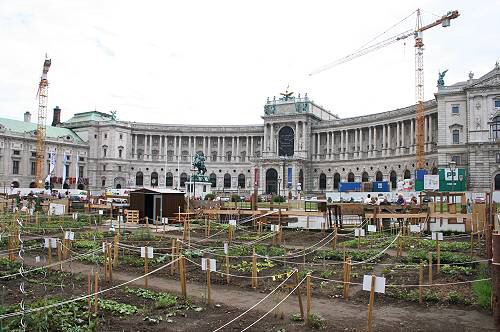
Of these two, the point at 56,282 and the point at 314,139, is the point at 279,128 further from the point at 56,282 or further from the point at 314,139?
the point at 56,282

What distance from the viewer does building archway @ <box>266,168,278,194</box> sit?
11000cm

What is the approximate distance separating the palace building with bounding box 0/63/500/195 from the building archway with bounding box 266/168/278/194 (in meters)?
0.25

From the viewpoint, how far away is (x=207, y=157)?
12438 centimetres

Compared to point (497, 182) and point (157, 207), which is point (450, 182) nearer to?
point (497, 182)

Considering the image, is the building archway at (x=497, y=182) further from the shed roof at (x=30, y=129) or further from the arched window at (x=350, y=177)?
the shed roof at (x=30, y=129)

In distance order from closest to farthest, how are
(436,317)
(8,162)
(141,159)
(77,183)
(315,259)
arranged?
(436,317) → (315,259) → (8,162) → (77,183) → (141,159)

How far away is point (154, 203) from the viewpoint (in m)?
40.9

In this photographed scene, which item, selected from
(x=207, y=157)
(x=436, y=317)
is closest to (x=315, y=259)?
(x=436, y=317)

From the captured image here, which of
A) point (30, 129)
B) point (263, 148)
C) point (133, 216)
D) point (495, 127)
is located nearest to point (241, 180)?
point (263, 148)

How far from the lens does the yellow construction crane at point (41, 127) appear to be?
103 meters

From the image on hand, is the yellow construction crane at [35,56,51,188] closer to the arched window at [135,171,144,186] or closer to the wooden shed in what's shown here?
the arched window at [135,171,144,186]

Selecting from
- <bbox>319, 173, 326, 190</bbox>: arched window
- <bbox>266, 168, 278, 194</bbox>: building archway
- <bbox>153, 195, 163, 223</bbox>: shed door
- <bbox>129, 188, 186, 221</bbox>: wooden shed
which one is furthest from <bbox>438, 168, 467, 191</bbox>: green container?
<bbox>266, 168, 278, 194</bbox>: building archway

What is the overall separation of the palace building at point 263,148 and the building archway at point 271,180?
9.7 inches

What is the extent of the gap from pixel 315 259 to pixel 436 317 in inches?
373
